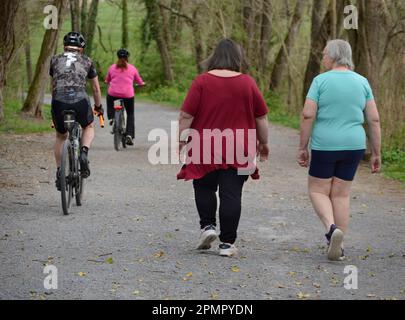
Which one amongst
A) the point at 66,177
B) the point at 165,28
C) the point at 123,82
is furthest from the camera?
the point at 165,28

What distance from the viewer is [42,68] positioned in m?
23.0

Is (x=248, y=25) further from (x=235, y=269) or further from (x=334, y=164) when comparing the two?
(x=235, y=269)

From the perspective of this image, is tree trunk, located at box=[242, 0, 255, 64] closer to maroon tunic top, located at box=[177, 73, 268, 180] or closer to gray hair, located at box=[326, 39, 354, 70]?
gray hair, located at box=[326, 39, 354, 70]

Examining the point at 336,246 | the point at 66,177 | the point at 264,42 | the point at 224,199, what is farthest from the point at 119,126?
the point at 264,42

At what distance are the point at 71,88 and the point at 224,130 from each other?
3.11 m

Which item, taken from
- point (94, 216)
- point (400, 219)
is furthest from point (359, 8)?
point (94, 216)

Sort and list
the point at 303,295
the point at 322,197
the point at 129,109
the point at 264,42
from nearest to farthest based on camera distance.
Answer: the point at 303,295
the point at 322,197
the point at 129,109
the point at 264,42

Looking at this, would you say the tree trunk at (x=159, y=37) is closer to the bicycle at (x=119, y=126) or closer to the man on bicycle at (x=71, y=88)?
the bicycle at (x=119, y=126)

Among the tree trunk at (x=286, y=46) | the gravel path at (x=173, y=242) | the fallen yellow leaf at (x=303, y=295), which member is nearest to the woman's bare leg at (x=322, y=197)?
the gravel path at (x=173, y=242)

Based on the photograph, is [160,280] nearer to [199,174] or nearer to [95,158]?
[199,174]

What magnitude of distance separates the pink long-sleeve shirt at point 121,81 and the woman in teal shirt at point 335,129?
9.73 metres

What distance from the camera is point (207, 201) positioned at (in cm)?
781

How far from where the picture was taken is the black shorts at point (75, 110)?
1006 centimetres
